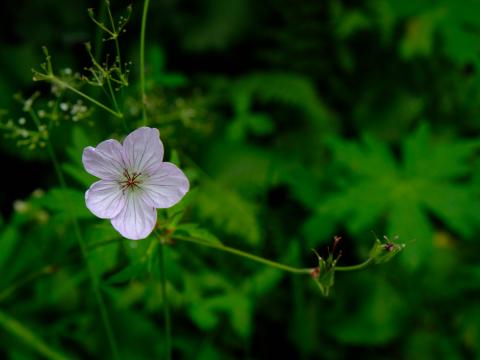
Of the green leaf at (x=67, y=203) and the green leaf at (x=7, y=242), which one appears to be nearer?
the green leaf at (x=67, y=203)

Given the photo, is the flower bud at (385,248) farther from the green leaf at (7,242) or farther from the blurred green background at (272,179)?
the green leaf at (7,242)

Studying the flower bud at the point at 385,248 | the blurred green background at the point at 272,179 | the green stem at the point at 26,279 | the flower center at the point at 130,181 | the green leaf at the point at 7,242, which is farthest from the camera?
the blurred green background at the point at 272,179

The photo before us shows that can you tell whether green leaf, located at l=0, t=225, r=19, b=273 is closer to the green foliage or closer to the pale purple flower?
the pale purple flower

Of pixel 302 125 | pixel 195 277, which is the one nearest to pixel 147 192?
pixel 195 277

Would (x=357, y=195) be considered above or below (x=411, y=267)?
above

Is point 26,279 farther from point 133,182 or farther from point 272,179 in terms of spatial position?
point 272,179

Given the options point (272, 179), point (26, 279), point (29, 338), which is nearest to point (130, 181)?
point (26, 279)

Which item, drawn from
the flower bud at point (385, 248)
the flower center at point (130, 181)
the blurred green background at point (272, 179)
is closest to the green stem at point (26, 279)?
the blurred green background at point (272, 179)

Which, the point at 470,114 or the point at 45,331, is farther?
the point at 470,114

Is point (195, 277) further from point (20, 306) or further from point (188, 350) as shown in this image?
point (20, 306)
